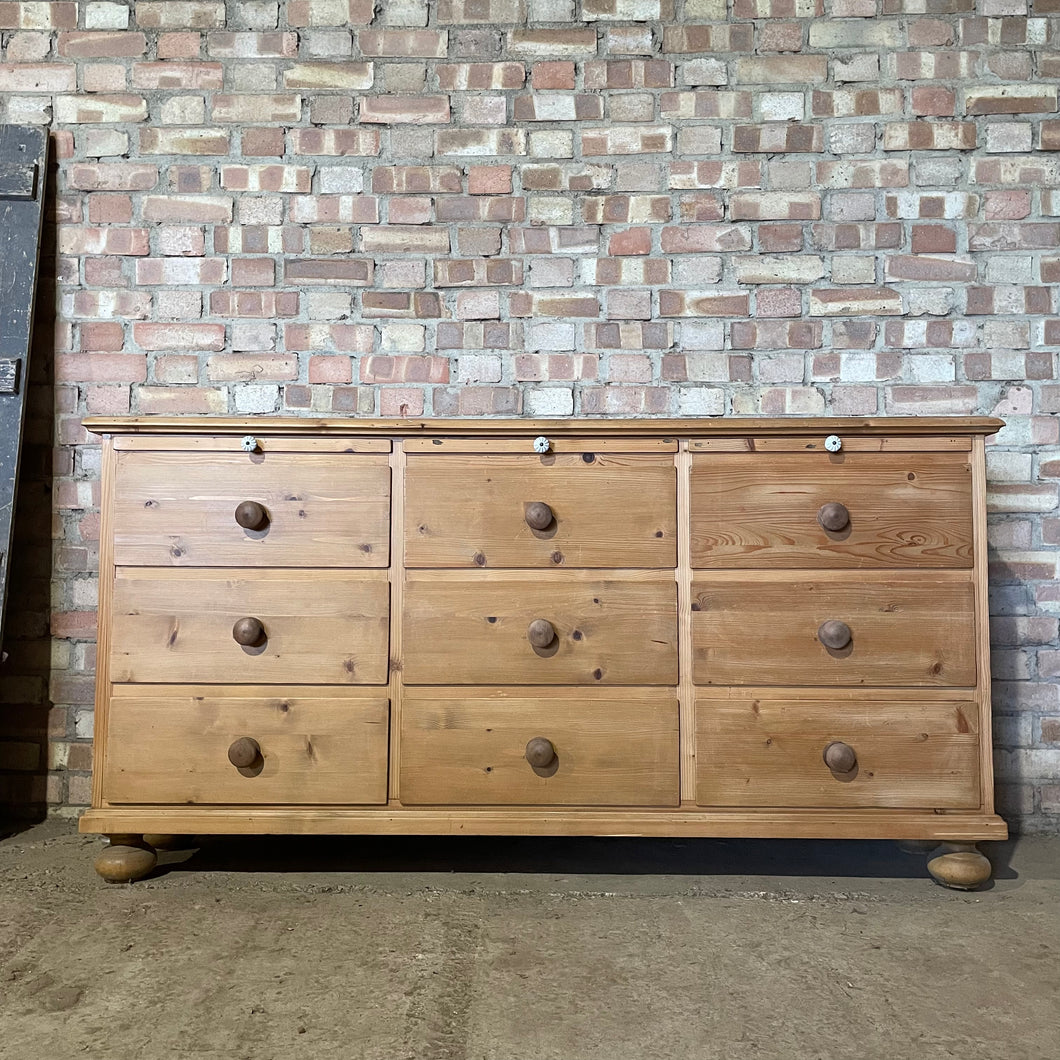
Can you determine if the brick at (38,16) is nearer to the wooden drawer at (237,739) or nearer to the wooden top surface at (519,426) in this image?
the wooden top surface at (519,426)

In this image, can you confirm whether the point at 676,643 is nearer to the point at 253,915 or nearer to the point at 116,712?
the point at 253,915

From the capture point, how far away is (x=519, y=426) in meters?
1.74

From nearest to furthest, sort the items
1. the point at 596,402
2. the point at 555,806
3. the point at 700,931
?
the point at 700,931, the point at 555,806, the point at 596,402

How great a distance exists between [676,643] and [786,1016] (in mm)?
690

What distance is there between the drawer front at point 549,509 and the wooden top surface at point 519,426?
60 millimetres

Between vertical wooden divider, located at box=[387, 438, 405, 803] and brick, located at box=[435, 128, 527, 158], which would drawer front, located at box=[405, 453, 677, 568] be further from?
brick, located at box=[435, 128, 527, 158]

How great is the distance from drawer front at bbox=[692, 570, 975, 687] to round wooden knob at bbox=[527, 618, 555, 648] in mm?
304

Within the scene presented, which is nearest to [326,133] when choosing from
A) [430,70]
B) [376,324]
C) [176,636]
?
[430,70]

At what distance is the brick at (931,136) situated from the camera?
229 cm

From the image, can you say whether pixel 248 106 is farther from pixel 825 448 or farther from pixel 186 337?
pixel 825 448

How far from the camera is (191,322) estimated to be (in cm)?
235

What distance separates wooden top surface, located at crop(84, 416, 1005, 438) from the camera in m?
1.73

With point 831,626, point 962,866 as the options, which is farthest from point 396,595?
point 962,866

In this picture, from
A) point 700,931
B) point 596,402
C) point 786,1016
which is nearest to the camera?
point 786,1016
